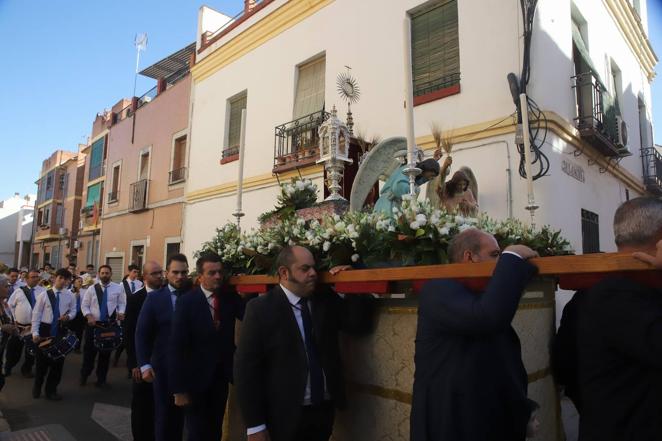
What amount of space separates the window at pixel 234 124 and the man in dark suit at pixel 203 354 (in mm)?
8461

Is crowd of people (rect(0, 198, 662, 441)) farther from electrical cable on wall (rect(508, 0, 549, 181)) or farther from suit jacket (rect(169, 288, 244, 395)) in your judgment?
electrical cable on wall (rect(508, 0, 549, 181))

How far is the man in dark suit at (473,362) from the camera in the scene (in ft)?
5.03

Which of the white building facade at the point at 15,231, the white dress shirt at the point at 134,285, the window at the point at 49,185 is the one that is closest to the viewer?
the white dress shirt at the point at 134,285

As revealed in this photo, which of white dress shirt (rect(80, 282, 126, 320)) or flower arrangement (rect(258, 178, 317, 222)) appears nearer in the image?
flower arrangement (rect(258, 178, 317, 222))

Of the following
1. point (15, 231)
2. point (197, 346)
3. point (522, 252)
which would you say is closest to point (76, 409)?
point (197, 346)

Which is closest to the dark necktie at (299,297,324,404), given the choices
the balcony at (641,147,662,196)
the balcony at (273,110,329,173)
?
the balcony at (273,110,329,173)

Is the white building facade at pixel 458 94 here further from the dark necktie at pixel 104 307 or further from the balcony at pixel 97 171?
the balcony at pixel 97 171

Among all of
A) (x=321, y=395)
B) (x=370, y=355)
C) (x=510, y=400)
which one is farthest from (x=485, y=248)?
(x=321, y=395)

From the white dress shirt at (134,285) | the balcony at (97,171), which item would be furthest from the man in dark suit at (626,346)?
the balcony at (97,171)

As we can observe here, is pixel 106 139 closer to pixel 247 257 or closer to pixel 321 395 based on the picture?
pixel 247 257

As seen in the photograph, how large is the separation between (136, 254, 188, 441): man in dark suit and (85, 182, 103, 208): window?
1901 cm

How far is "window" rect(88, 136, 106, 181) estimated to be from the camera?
832 inches

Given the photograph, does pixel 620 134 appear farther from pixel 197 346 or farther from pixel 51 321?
pixel 51 321

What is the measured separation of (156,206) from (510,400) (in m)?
14.1
